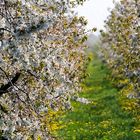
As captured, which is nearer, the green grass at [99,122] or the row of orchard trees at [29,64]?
the row of orchard trees at [29,64]

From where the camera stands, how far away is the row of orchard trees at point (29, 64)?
32.1 feet

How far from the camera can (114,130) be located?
22.0 metres

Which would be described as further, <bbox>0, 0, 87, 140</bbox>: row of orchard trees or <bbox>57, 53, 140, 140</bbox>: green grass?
<bbox>57, 53, 140, 140</bbox>: green grass

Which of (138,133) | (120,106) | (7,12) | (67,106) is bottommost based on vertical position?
(7,12)

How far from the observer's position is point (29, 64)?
10.2 m

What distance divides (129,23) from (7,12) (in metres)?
10.2

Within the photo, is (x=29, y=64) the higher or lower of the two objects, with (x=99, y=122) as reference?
lower

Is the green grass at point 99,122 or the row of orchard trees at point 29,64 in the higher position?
the green grass at point 99,122

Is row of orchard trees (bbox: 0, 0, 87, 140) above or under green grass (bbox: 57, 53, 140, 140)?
under

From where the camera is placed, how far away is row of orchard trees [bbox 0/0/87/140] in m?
9.78

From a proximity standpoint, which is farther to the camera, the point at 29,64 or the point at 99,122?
the point at 99,122

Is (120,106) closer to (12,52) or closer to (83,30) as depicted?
(83,30)

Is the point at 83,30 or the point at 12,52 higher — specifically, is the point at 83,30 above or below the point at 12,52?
above

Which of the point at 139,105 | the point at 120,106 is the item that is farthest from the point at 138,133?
the point at 120,106
